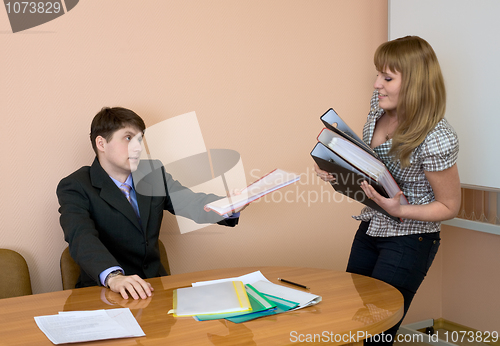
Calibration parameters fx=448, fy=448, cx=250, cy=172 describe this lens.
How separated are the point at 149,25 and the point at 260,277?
52.0 inches

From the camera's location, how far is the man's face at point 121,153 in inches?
71.8

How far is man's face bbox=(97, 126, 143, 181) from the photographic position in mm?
1824

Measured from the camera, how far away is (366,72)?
268 cm

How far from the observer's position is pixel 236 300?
4.17 ft

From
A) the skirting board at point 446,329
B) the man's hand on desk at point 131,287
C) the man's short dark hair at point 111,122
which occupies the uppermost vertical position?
the man's short dark hair at point 111,122

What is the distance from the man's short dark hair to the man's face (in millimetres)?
17

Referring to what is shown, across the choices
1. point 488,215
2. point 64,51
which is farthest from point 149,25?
point 488,215

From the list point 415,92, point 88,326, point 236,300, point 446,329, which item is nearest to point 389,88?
point 415,92

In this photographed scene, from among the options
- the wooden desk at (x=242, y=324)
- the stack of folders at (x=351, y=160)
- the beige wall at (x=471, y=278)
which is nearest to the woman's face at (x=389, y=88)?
the stack of folders at (x=351, y=160)

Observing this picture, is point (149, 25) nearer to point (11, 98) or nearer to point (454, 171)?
point (11, 98)

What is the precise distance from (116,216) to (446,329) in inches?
87.5

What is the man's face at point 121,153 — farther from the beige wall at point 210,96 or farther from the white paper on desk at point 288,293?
the white paper on desk at point 288,293
